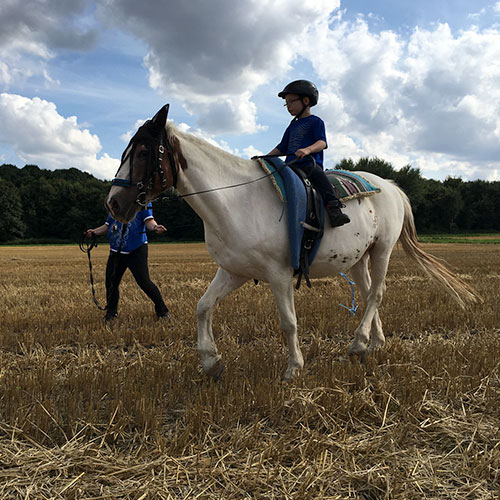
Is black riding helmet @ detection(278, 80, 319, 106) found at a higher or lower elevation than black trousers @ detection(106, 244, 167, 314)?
higher

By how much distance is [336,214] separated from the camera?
3.93 metres

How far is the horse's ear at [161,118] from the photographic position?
10.8ft

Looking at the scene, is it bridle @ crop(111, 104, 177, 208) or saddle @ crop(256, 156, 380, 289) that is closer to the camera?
bridle @ crop(111, 104, 177, 208)

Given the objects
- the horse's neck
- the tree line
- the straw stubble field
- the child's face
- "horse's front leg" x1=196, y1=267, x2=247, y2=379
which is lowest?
the straw stubble field

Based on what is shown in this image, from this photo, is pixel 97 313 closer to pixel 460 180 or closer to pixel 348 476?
pixel 348 476

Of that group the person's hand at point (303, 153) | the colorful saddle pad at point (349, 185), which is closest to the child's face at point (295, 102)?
the person's hand at point (303, 153)

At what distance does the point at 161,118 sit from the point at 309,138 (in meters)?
1.58

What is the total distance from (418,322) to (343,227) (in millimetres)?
2880

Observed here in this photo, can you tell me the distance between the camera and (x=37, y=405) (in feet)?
9.73

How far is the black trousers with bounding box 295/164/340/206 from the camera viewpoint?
13.1 feet

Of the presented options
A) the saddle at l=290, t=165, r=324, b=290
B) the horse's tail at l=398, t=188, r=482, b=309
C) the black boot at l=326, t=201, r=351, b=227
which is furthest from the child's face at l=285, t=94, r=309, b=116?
the horse's tail at l=398, t=188, r=482, b=309

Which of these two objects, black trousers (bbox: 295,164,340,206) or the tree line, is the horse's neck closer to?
black trousers (bbox: 295,164,340,206)

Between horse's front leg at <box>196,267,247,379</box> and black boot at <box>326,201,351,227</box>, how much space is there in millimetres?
1038

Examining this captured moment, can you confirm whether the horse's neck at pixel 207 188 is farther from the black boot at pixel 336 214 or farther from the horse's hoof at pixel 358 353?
the horse's hoof at pixel 358 353
